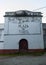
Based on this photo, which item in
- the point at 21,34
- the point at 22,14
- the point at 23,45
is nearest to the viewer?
the point at 22,14

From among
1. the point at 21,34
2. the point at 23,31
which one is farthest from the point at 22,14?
the point at 21,34

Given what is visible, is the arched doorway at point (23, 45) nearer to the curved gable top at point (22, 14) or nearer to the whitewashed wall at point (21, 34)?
the whitewashed wall at point (21, 34)

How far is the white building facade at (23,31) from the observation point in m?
31.4

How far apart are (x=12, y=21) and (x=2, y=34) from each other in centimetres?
217

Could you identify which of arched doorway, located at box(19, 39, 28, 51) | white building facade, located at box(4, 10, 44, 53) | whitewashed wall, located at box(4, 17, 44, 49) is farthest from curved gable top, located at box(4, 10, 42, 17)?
arched doorway, located at box(19, 39, 28, 51)

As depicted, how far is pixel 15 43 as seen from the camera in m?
31.4

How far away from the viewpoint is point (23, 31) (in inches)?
1238

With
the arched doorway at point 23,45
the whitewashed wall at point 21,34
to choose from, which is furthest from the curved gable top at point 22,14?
the arched doorway at point 23,45

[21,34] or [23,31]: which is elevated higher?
[23,31]

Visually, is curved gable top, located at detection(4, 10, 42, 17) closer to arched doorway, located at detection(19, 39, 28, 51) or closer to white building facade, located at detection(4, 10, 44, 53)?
white building facade, located at detection(4, 10, 44, 53)

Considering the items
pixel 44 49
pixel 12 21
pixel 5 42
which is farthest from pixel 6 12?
pixel 44 49

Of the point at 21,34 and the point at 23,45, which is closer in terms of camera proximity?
the point at 21,34

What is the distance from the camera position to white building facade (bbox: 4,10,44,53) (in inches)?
1236

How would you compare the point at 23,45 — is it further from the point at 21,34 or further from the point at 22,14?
the point at 22,14
